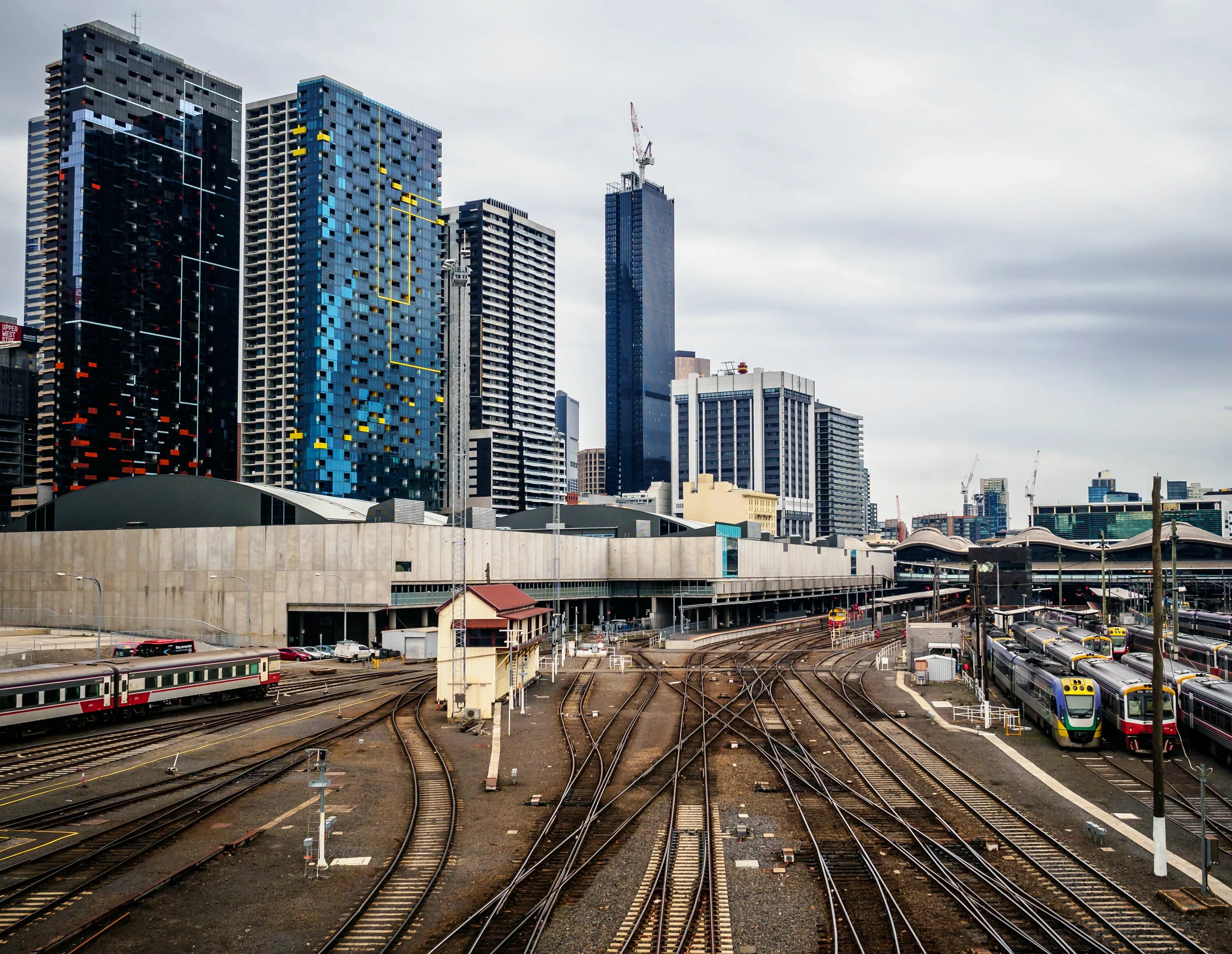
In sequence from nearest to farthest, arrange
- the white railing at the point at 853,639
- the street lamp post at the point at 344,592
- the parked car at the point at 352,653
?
the parked car at the point at 352,653, the street lamp post at the point at 344,592, the white railing at the point at 853,639

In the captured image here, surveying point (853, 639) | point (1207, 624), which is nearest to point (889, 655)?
point (853, 639)

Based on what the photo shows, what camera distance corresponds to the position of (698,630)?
11262 cm

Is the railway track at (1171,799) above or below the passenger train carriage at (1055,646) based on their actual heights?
below

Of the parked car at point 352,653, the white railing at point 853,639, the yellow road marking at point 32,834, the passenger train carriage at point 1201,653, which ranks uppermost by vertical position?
the passenger train carriage at point 1201,653

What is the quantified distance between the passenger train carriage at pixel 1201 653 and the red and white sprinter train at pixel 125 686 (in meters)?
48.0

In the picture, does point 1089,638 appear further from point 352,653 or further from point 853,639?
point 352,653

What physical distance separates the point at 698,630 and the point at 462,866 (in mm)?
90123

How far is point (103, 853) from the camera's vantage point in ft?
81.5

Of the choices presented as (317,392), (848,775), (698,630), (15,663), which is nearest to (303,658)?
(15,663)

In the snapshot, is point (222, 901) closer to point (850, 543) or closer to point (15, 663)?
point (15, 663)

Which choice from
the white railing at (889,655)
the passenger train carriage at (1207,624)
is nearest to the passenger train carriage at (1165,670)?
the white railing at (889,655)

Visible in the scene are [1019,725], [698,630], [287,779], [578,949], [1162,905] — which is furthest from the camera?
[698,630]

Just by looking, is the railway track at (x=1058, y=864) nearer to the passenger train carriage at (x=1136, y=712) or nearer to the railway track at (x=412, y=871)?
the passenger train carriage at (x=1136, y=712)

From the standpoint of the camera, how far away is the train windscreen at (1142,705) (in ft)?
119
